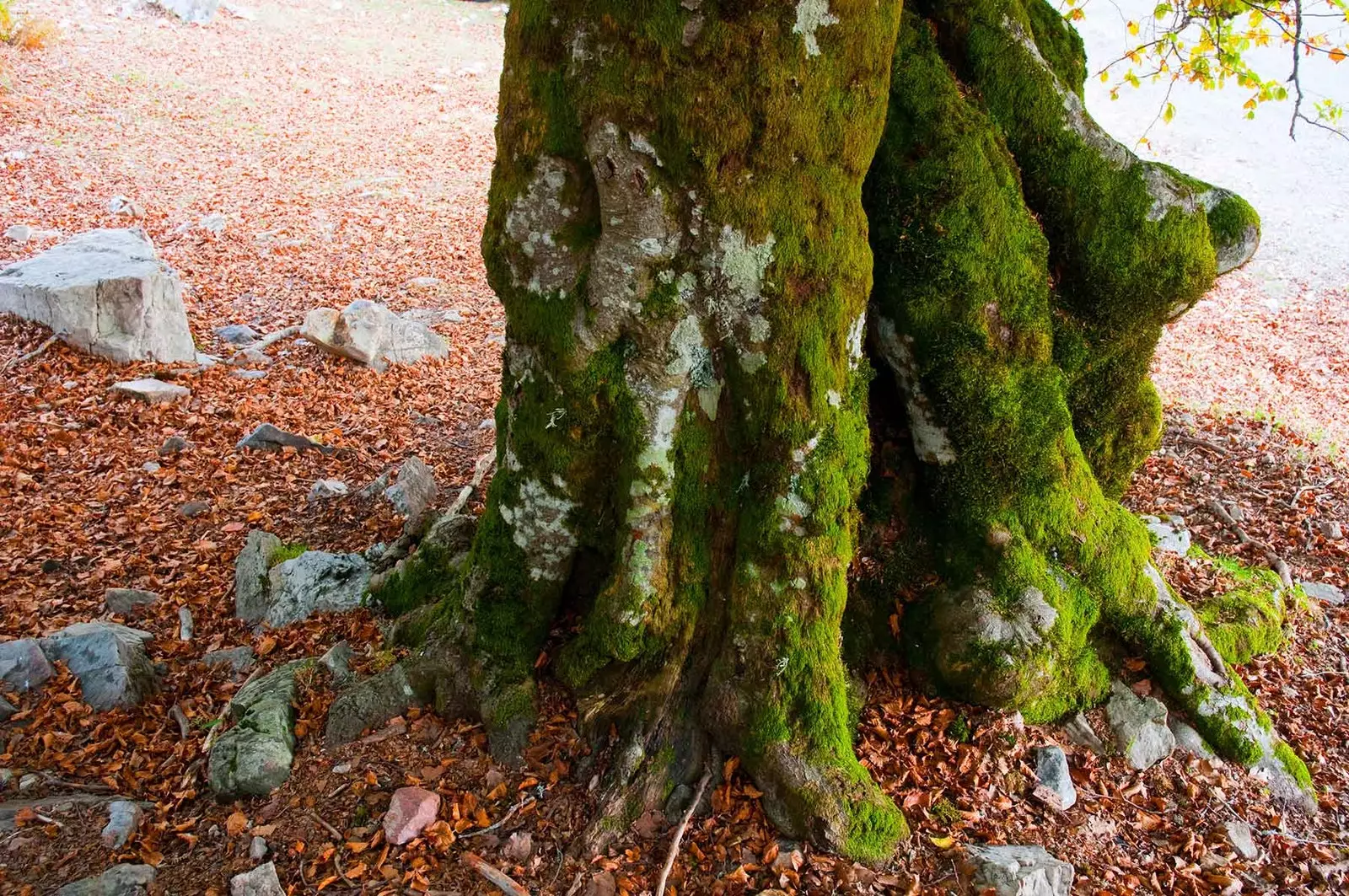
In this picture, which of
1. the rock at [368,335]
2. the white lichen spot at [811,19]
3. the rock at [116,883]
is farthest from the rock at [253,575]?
the white lichen spot at [811,19]

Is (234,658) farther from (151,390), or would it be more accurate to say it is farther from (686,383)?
(151,390)

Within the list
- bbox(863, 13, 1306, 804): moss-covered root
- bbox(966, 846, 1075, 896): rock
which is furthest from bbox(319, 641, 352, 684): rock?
bbox(966, 846, 1075, 896): rock

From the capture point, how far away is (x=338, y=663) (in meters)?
4.21

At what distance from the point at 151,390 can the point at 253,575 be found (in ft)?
10.0

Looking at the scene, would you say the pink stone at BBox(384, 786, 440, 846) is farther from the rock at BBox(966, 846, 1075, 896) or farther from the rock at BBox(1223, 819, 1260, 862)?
the rock at BBox(1223, 819, 1260, 862)

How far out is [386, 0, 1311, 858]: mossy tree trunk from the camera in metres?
3.13

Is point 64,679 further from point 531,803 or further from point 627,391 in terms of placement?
point 627,391

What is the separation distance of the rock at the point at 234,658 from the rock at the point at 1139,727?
4.44m

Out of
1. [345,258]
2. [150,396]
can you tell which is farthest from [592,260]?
[345,258]

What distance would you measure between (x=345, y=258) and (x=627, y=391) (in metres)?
8.53

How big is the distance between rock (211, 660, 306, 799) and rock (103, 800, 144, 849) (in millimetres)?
300

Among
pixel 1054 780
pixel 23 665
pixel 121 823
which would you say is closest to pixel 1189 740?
pixel 1054 780

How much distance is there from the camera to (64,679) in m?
4.31

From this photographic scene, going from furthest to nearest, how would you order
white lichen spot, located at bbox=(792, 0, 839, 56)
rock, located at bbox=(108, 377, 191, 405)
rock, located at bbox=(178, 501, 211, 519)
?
rock, located at bbox=(108, 377, 191, 405)
rock, located at bbox=(178, 501, 211, 519)
white lichen spot, located at bbox=(792, 0, 839, 56)
